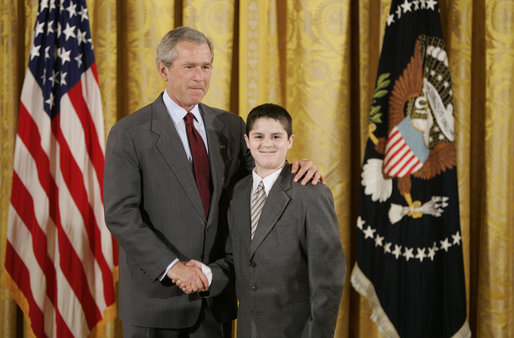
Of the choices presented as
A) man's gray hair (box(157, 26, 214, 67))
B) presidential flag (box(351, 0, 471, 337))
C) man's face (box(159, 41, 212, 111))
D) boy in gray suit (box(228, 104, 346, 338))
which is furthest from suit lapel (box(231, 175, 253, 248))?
presidential flag (box(351, 0, 471, 337))

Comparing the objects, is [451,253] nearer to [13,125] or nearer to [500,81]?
[500,81]

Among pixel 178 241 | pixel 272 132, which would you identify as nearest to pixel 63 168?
pixel 178 241

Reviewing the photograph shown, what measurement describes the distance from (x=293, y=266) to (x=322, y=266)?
0.11 meters

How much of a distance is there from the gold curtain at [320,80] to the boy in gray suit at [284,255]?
128cm

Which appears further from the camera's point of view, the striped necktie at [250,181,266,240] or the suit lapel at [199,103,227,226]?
the suit lapel at [199,103,227,226]

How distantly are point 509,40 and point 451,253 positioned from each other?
1.24m

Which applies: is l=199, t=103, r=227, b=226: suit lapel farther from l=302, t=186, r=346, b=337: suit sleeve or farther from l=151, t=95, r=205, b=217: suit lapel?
l=302, t=186, r=346, b=337: suit sleeve

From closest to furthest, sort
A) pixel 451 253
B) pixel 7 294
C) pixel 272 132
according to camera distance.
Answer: pixel 272 132, pixel 451 253, pixel 7 294

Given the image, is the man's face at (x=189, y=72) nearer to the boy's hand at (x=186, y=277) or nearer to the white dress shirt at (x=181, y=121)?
the white dress shirt at (x=181, y=121)

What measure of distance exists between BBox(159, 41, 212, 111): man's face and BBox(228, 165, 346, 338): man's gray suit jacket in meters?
0.49


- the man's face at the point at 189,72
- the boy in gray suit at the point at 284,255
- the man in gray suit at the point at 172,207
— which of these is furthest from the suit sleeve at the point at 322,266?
the man's face at the point at 189,72

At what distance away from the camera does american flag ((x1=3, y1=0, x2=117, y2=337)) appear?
2785 millimetres

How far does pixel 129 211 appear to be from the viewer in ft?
5.88

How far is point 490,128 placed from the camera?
9.45ft
